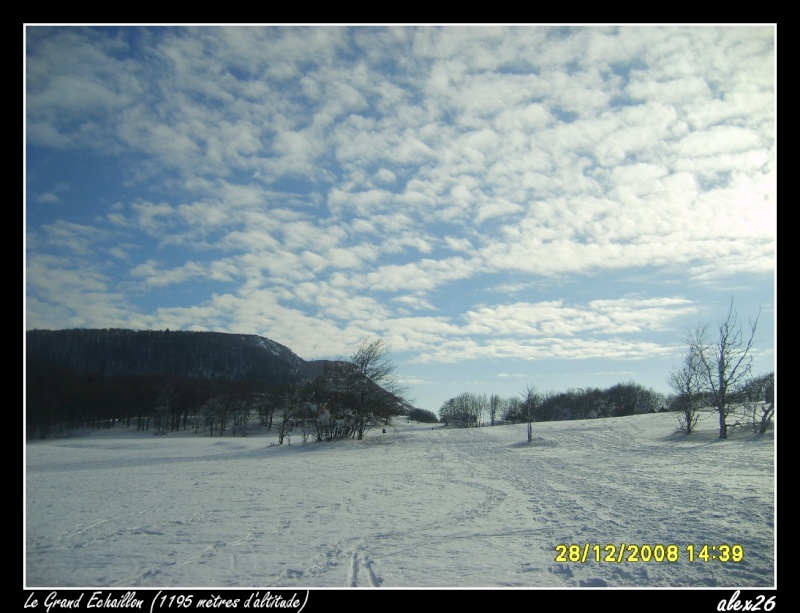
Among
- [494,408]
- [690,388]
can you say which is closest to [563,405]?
[494,408]

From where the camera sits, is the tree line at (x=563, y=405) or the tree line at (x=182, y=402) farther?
the tree line at (x=563, y=405)

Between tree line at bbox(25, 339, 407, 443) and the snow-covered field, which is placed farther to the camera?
tree line at bbox(25, 339, 407, 443)

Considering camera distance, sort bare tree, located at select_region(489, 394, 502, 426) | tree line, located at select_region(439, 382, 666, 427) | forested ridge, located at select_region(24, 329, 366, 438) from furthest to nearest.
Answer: bare tree, located at select_region(489, 394, 502, 426) → tree line, located at select_region(439, 382, 666, 427) → forested ridge, located at select_region(24, 329, 366, 438)

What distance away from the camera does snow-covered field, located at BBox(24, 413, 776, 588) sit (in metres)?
7.12

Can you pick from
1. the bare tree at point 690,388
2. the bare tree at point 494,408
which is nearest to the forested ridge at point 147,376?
the bare tree at point 690,388

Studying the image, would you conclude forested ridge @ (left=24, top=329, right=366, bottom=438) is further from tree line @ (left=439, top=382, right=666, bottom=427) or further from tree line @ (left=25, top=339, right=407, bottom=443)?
tree line @ (left=439, top=382, right=666, bottom=427)
